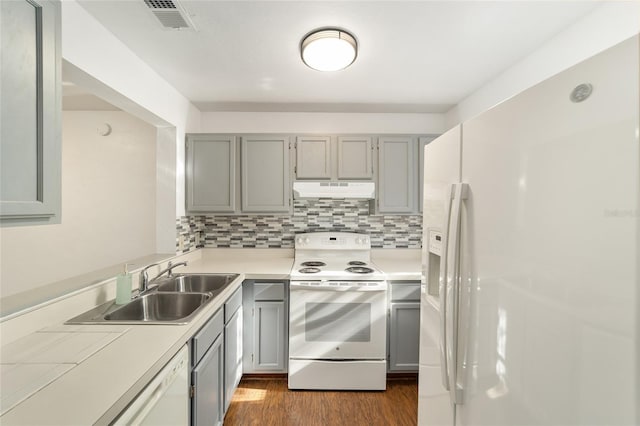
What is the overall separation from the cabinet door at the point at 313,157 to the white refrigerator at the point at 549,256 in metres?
1.81

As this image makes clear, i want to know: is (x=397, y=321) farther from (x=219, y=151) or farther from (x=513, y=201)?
(x=219, y=151)

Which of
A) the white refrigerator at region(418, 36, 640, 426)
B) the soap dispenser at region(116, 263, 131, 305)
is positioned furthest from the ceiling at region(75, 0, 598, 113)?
the soap dispenser at region(116, 263, 131, 305)

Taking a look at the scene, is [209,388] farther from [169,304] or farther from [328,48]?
[328,48]

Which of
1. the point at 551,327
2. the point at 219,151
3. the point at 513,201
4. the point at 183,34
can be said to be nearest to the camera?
the point at 551,327

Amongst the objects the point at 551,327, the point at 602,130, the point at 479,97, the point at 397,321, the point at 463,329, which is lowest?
the point at 397,321

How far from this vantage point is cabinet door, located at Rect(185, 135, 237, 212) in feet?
9.07

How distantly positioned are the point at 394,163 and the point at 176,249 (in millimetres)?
2140

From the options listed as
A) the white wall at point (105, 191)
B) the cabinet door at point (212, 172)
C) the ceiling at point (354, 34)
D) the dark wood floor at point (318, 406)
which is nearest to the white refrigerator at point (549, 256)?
the ceiling at point (354, 34)

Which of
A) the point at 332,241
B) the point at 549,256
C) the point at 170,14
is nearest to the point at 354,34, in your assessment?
the point at 170,14

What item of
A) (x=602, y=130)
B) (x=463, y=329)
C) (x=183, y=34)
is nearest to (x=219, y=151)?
(x=183, y=34)

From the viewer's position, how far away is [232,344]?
2.11 meters

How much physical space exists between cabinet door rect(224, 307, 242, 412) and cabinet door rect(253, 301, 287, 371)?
144 millimetres

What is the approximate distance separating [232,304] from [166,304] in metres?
0.42

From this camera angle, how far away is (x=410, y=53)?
188 cm
